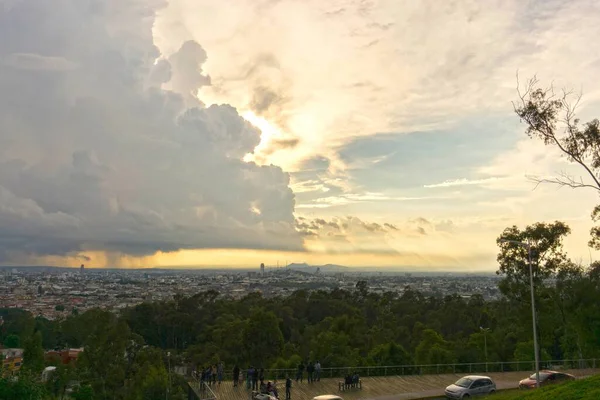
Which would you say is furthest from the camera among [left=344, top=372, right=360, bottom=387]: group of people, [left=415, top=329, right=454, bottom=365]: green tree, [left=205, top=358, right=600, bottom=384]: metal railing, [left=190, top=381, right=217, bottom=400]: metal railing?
[left=415, top=329, right=454, bottom=365]: green tree

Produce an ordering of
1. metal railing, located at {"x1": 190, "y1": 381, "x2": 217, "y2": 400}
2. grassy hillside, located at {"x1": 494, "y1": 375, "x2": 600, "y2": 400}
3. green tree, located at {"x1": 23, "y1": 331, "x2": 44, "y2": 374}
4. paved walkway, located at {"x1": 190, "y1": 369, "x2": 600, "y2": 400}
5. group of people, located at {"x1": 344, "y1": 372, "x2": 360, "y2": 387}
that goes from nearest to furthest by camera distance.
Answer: grassy hillside, located at {"x1": 494, "y1": 375, "x2": 600, "y2": 400} < metal railing, located at {"x1": 190, "y1": 381, "x2": 217, "y2": 400} < paved walkway, located at {"x1": 190, "y1": 369, "x2": 600, "y2": 400} < group of people, located at {"x1": 344, "y1": 372, "x2": 360, "y2": 387} < green tree, located at {"x1": 23, "y1": 331, "x2": 44, "y2": 374}

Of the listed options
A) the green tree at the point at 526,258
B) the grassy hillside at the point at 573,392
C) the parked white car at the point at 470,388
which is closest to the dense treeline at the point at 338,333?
the green tree at the point at 526,258

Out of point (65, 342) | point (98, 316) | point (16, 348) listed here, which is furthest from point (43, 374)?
point (65, 342)

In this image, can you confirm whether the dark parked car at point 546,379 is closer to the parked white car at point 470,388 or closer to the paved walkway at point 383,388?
the paved walkway at point 383,388

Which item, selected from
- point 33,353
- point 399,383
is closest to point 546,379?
point 399,383

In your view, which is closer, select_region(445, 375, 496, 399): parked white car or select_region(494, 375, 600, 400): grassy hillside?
select_region(494, 375, 600, 400): grassy hillside

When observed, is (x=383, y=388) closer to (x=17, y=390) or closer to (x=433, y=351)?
(x=433, y=351)

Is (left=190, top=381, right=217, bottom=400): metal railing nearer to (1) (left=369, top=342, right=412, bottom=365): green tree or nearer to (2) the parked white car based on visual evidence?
(2) the parked white car

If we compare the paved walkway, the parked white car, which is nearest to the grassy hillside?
the parked white car
